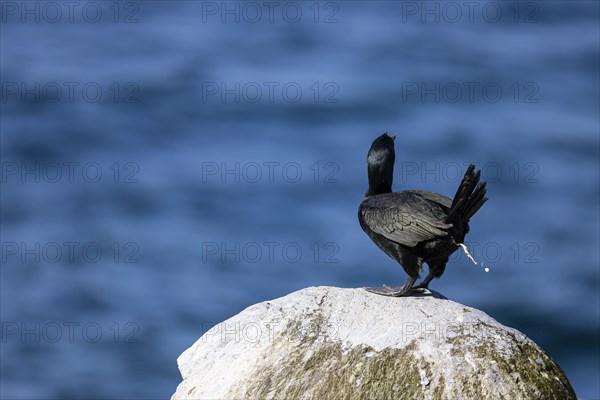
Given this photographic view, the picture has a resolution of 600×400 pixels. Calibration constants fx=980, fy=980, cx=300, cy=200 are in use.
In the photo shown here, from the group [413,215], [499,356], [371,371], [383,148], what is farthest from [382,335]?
[383,148]

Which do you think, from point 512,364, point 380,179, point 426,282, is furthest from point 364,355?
point 380,179

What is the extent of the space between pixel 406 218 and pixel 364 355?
1.62 metres

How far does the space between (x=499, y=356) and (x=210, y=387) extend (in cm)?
225

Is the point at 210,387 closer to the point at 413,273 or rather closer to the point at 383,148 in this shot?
the point at 413,273

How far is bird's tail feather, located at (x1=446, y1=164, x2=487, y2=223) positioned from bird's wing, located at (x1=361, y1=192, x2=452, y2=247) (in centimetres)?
15

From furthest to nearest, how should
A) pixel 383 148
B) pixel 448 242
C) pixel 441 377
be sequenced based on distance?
pixel 383 148
pixel 448 242
pixel 441 377

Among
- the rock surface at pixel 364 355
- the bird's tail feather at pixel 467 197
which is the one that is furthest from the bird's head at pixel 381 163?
the rock surface at pixel 364 355

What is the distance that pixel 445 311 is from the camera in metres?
7.79

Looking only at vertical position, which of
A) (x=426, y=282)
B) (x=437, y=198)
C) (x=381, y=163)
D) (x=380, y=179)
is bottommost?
(x=426, y=282)

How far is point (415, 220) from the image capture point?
848cm

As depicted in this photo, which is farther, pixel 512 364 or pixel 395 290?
pixel 395 290

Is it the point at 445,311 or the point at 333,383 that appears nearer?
the point at 333,383

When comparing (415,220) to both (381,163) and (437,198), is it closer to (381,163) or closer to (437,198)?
(437,198)

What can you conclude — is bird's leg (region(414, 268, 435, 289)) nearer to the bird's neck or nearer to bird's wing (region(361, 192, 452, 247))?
bird's wing (region(361, 192, 452, 247))
